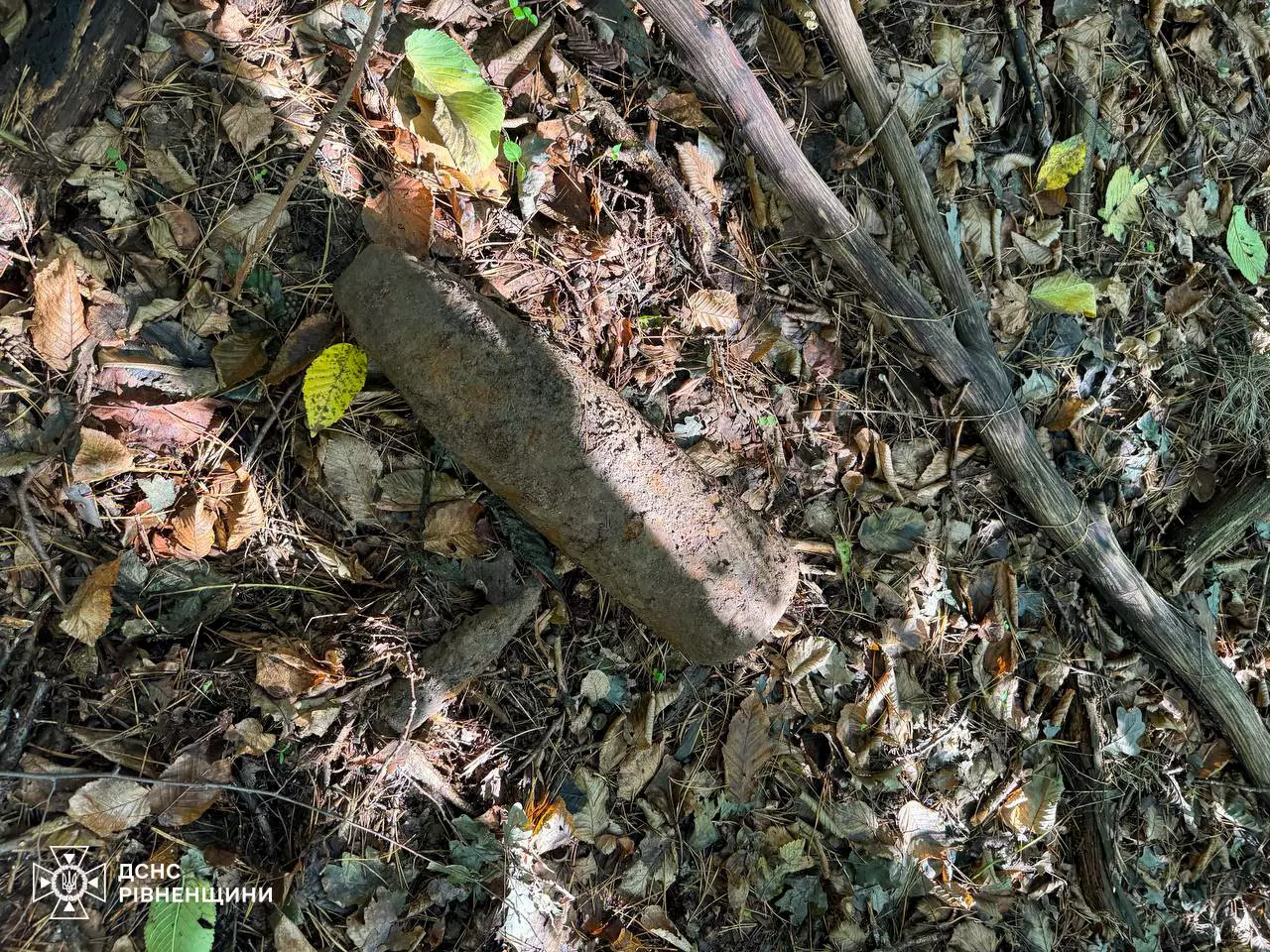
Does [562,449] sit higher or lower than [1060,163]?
higher

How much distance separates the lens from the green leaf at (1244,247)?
3018mm

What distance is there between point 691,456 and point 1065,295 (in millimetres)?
1554

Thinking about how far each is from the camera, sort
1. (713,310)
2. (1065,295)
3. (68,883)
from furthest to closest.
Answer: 1. (1065,295)
2. (713,310)
3. (68,883)

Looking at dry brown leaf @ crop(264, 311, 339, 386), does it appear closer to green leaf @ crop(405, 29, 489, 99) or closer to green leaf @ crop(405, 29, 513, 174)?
green leaf @ crop(405, 29, 513, 174)

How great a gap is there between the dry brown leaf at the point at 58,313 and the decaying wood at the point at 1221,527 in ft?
12.1

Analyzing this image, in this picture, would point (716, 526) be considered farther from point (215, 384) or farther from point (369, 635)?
point (215, 384)

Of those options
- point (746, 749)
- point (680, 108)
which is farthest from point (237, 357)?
point (746, 749)

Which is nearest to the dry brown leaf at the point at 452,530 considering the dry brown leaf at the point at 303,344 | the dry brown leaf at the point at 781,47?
the dry brown leaf at the point at 303,344

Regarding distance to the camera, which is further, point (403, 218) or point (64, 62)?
point (403, 218)

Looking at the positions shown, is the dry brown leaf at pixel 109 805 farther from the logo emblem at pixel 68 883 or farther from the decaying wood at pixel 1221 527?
the decaying wood at pixel 1221 527

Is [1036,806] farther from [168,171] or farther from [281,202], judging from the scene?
[168,171]

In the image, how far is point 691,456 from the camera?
7.86ft

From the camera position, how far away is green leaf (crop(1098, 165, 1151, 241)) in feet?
9.45

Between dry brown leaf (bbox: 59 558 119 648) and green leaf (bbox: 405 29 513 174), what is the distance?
1422 millimetres
